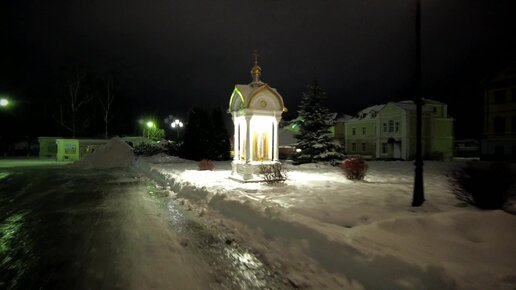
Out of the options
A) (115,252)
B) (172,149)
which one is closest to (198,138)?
(172,149)

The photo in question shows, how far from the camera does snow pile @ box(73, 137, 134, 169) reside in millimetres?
29234

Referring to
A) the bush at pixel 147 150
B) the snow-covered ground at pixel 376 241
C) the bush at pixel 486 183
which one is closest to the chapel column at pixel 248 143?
the snow-covered ground at pixel 376 241

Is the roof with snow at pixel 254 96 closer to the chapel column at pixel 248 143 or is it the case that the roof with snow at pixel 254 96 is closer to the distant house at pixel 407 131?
the chapel column at pixel 248 143

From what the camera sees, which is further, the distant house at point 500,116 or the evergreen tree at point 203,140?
the evergreen tree at point 203,140

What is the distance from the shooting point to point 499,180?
681 centimetres

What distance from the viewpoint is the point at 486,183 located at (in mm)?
7008

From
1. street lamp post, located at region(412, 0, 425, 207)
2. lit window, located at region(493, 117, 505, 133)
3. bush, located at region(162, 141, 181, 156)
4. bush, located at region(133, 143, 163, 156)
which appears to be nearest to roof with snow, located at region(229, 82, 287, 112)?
street lamp post, located at region(412, 0, 425, 207)

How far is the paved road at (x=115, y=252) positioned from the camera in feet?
15.3

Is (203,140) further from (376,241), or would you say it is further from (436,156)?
(376,241)

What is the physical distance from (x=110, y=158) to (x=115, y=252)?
27090mm

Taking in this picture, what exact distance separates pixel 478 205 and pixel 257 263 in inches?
214

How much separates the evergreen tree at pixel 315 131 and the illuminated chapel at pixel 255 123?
10.2 meters

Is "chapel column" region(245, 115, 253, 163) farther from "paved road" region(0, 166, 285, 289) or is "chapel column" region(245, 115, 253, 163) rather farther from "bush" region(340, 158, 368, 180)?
"paved road" region(0, 166, 285, 289)

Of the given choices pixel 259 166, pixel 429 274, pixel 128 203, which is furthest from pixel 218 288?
pixel 259 166
